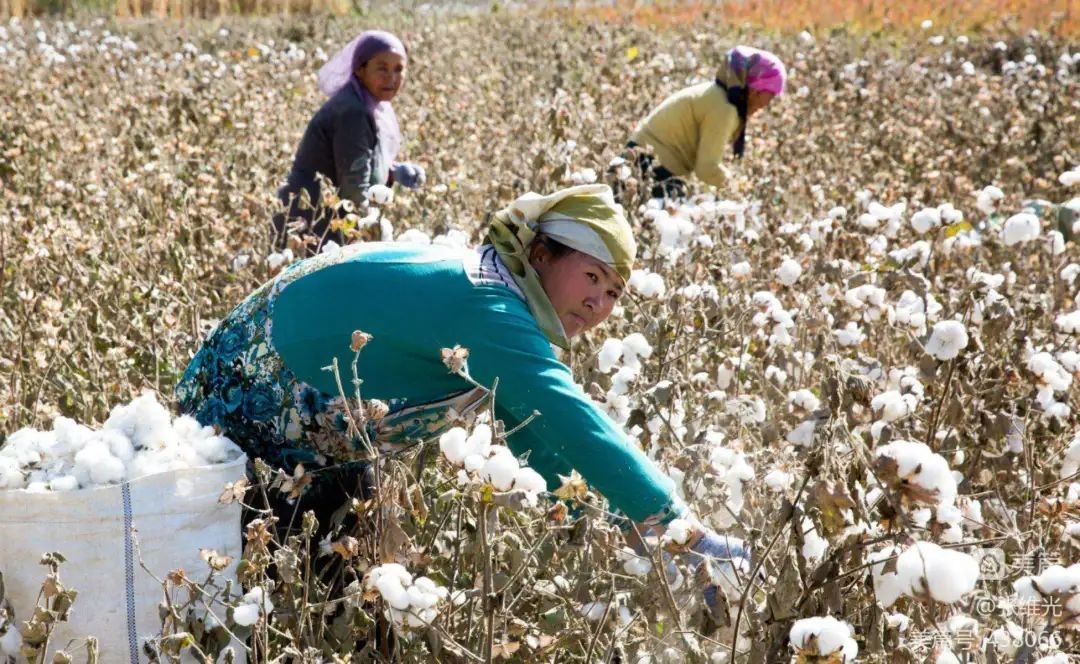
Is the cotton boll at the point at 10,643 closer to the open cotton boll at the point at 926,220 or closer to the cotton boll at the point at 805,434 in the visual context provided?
the cotton boll at the point at 805,434

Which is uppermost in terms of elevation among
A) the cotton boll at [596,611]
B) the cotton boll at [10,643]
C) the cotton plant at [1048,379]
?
the cotton plant at [1048,379]

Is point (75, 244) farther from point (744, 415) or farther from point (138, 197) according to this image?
point (744, 415)

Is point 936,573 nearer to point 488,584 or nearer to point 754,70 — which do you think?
point 488,584

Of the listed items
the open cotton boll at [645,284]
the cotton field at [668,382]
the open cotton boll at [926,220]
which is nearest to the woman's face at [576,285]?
the cotton field at [668,382]

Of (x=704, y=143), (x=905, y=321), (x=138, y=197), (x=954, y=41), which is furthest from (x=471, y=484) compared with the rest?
(x=954, y=41)

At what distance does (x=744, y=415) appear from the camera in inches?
105

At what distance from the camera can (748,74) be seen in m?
5.26

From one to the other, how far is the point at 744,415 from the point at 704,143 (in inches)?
106

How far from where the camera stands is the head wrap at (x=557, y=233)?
209 cm

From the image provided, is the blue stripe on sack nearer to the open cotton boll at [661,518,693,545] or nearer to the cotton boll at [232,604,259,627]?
the cotton boll at [232,604,259,627]

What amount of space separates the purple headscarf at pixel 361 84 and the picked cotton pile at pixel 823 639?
331 cm

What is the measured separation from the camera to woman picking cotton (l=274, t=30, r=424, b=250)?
4.29 metres

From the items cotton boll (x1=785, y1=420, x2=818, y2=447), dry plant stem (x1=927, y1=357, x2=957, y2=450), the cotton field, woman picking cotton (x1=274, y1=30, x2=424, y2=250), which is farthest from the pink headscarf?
cotton boll (x1=785, y1=420, x2=818, y2=447)

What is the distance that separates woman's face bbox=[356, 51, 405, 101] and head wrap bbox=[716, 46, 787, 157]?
146 cm
